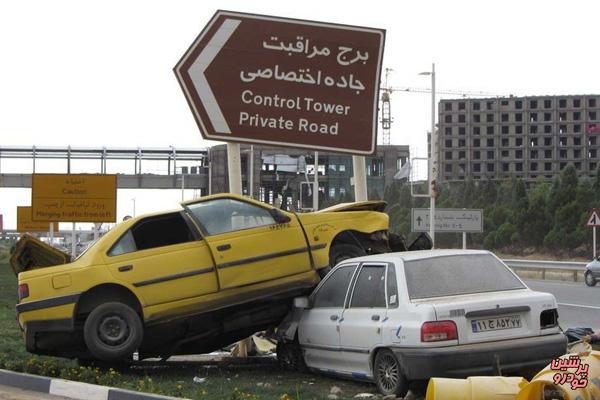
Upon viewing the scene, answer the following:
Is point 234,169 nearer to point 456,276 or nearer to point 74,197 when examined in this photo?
point 456,276

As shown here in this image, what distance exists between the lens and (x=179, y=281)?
9836 mm

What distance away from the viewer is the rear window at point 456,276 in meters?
8.24

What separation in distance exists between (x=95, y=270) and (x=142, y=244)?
710mm

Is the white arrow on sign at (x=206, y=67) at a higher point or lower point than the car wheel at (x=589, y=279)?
higher

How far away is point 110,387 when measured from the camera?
29.1 feet

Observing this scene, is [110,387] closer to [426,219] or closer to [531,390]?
[531,390]

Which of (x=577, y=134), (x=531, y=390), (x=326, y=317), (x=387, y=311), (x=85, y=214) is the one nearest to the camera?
(x=531, y=390)

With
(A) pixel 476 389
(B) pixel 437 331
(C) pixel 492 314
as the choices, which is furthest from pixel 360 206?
(A) pixel 476 389

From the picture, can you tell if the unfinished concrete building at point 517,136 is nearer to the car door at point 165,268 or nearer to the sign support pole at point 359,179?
the sign support pole at point 359,179

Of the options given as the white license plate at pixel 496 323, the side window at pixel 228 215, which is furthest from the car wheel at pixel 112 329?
the white license plate at pixel 496 323

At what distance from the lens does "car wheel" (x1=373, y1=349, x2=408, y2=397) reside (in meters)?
7.83

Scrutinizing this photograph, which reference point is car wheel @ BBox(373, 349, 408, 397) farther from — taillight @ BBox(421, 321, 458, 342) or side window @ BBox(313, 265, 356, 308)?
side window @ BBox(313, 265, 356, 308)

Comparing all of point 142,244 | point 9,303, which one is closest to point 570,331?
point 142,244

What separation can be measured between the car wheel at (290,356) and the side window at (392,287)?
2.02m
